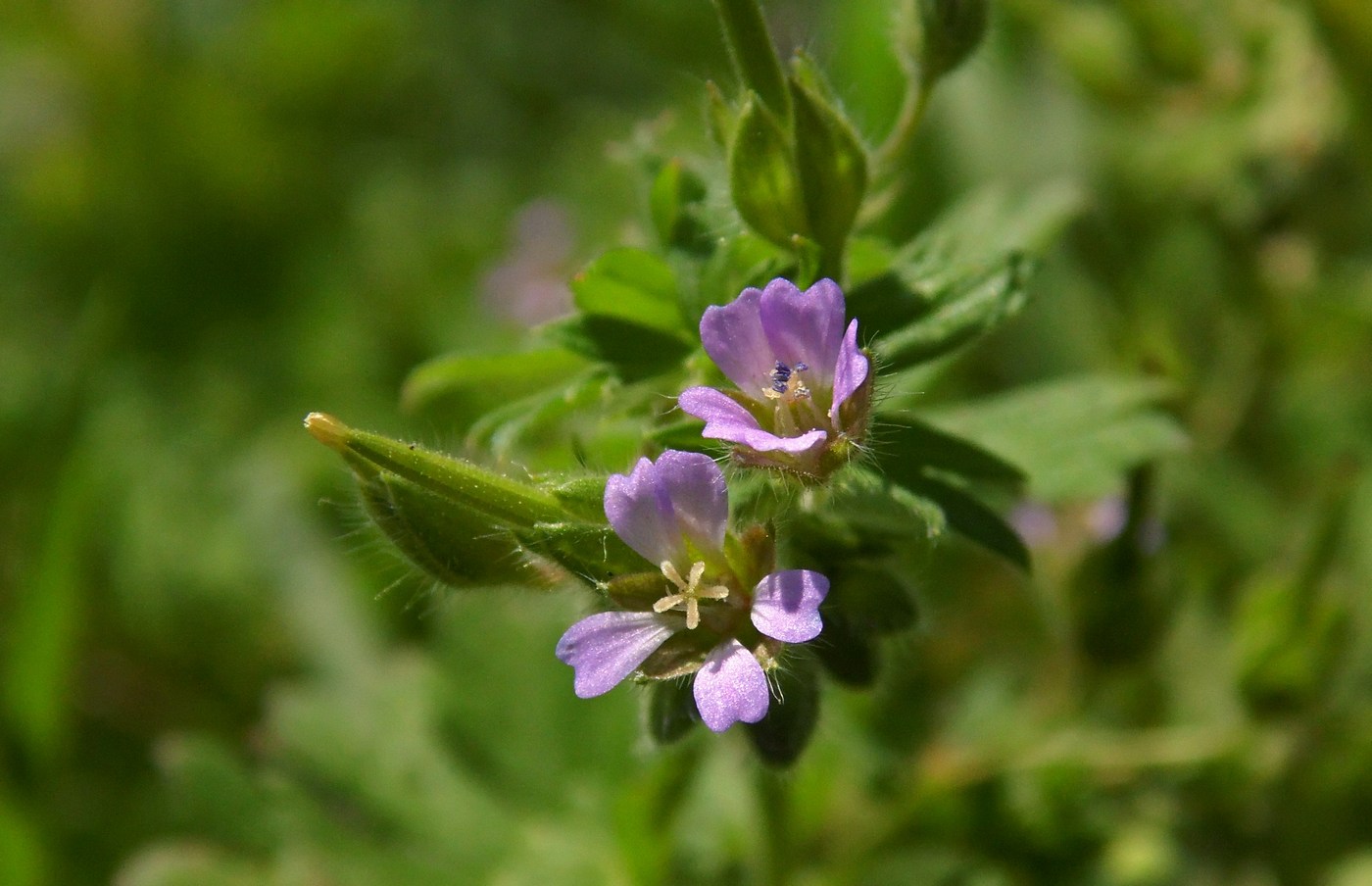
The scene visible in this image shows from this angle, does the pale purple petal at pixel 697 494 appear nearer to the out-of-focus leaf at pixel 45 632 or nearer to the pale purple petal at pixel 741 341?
the pale purple petal at pixel 741 341

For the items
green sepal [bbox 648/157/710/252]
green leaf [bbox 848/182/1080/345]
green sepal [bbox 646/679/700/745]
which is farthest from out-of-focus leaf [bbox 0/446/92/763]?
green leaf [bbox 848/182/1080/345]

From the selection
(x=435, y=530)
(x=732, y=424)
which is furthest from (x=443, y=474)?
(x=732, y=424)

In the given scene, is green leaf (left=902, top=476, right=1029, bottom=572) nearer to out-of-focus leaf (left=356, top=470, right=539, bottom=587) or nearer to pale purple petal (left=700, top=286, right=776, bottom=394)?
pale purple petal (left=700, top=286, right=776, bottom=394)

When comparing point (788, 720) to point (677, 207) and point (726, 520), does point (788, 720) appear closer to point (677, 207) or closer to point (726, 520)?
Result: point (726, 520)

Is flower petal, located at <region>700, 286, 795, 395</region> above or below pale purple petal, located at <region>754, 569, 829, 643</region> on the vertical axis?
above

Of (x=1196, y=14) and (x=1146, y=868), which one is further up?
(x=1196, y=14)

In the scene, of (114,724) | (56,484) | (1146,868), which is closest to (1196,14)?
(1146,868)

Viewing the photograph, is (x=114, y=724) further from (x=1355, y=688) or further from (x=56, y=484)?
(x=1355, y=688)

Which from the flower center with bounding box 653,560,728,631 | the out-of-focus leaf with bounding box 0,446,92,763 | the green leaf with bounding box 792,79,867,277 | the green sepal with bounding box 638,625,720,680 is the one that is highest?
the out-of-focus leaf with bounding box 0,446,92,763
